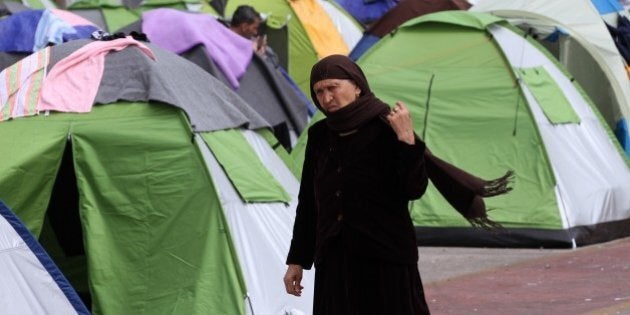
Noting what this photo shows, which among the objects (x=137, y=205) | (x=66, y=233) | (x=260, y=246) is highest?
(x=137, y=205)

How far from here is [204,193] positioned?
353 inches

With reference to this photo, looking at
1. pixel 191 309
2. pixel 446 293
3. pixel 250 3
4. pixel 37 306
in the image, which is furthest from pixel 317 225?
pixel 250 3

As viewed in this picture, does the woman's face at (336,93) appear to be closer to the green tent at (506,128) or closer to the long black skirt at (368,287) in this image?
the long black skirt at (368,287)

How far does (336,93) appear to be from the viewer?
5926mm

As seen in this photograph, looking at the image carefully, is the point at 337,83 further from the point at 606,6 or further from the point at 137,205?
the point at 606,6

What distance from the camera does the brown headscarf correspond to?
19.2 feet

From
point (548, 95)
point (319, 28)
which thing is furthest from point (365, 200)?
point (319, 28)

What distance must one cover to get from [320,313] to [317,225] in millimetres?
361

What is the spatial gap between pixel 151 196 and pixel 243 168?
632 mm

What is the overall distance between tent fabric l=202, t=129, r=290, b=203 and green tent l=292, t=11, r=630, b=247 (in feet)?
12.4

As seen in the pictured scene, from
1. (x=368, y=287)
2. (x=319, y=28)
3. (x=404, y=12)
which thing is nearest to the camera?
(x=368, y=287)

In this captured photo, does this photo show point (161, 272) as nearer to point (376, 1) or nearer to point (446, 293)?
point (446, 293)

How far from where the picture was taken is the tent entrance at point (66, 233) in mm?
10414

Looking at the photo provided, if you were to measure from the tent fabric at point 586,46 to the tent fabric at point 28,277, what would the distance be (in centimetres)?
853
